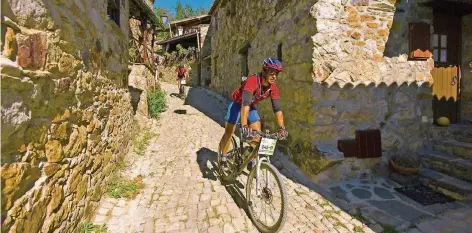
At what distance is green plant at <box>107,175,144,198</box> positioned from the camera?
3.64m

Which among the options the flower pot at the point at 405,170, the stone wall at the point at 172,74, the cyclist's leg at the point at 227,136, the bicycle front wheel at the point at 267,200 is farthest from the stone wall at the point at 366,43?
the stone wall at the point at 172,74

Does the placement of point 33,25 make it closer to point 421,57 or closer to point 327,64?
point 327,64

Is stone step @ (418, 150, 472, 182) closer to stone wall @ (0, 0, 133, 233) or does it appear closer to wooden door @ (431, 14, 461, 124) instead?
wooden door @ (431, 14, 461, 124)

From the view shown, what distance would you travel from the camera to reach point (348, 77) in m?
4.27

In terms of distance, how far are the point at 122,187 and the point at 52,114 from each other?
1.91m

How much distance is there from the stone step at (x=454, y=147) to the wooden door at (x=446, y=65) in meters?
0.60

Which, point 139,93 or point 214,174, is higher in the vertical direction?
point 139,93

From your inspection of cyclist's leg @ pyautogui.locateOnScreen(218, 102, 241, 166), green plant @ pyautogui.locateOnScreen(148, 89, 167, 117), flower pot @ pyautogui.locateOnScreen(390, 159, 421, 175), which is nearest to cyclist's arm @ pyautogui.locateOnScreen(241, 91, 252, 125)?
cyclist's leg @ pyautogui.locateOnScreen(218, 102, 241, 166)

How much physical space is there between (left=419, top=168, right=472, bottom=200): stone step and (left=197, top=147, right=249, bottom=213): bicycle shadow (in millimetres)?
2903

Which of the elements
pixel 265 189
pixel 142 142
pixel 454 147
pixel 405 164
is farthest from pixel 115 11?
pixel 454 147

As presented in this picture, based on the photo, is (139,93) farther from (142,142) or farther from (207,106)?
(207,106)

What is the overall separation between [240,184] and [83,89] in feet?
8.28

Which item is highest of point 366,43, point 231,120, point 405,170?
point 366,43

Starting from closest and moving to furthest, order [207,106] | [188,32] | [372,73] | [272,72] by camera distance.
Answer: [272,72], [372,73], [207,106], [188,32]
